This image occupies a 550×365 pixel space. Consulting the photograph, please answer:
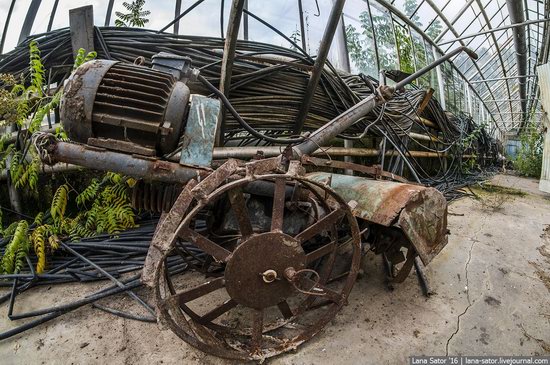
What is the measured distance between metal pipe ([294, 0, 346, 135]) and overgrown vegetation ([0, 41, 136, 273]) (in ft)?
5.17

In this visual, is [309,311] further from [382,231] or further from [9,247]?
[9,247]

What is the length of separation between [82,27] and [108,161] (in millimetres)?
1600

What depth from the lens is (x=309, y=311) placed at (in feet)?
5.11

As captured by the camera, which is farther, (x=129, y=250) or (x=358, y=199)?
(x=129, y=250)

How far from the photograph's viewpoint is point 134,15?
9.39 ft

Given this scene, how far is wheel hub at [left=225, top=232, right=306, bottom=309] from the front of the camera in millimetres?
1141

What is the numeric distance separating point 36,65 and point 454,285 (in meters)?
3.40

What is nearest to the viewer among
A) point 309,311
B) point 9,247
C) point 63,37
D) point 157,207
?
point 157,207

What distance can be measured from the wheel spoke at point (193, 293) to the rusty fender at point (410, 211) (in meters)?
0.73

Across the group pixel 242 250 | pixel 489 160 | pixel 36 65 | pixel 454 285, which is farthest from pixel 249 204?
pixel 489 160

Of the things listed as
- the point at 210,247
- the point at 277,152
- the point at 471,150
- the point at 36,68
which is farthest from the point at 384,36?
the point at 210,247

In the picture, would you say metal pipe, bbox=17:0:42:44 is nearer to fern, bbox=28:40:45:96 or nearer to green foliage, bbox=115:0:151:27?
green foliage, bbox=115:0:151:27

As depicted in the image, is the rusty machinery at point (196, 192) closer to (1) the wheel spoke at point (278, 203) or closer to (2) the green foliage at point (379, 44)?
(1) the wheel spoke at point (278, 203)

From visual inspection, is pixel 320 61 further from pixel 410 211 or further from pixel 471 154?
pixel 471 154
